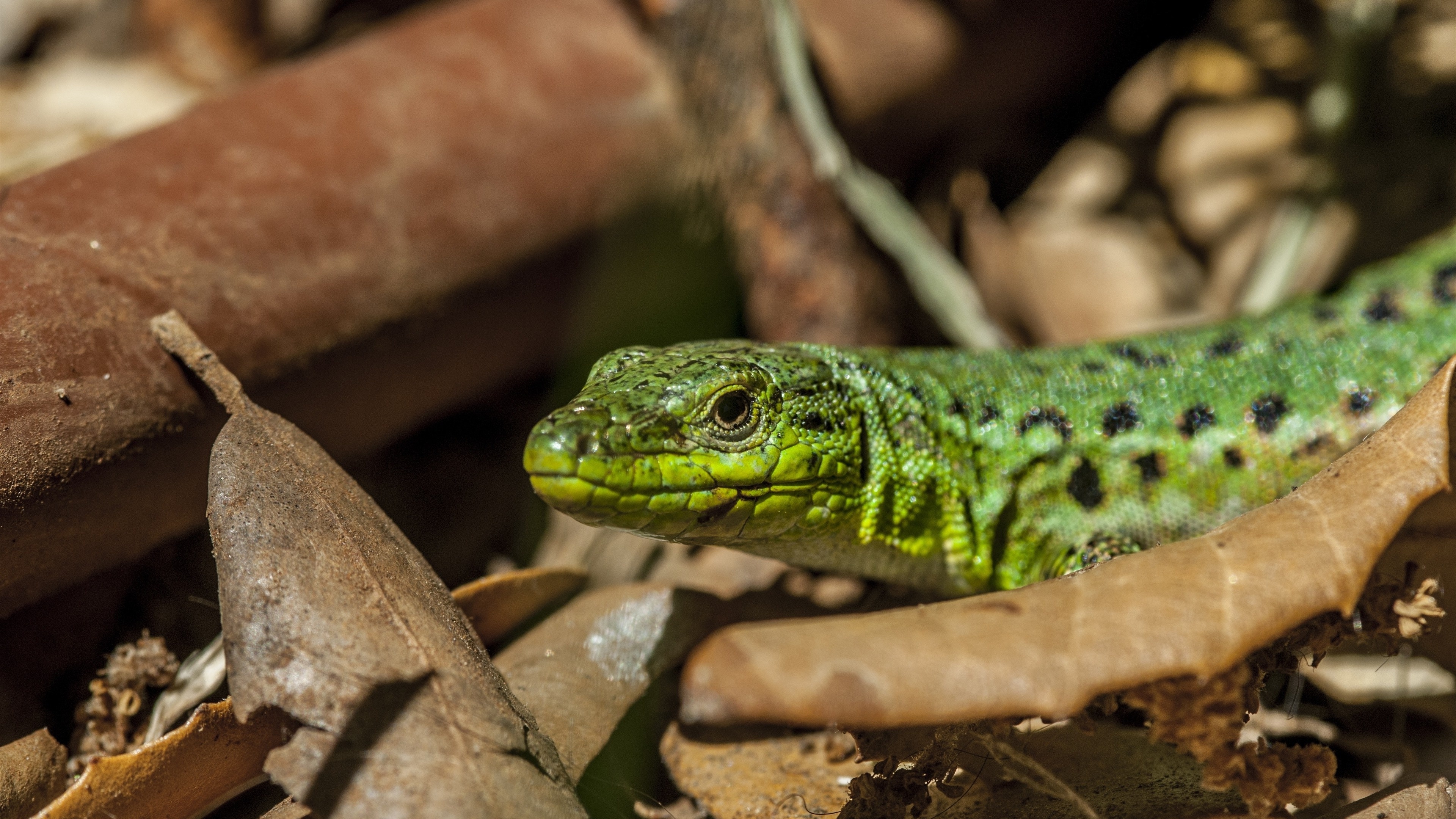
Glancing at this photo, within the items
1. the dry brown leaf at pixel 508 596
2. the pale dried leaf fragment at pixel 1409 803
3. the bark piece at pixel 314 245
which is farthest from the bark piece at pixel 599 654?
the pale dried leaf fragment at pixel 1409 803

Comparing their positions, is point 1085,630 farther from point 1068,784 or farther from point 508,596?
point 508,596

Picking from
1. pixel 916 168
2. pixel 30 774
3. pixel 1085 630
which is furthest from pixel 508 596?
pixel 916 168

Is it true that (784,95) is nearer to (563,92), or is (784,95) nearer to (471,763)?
(563,92)

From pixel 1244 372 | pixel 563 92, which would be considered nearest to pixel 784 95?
pixel 563 92

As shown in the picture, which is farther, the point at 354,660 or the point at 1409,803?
the point at 1409,803

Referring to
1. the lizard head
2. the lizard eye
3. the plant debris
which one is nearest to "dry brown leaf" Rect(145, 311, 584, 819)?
the lizard head

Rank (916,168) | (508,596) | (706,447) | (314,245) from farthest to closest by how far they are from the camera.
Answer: (916,168) < (314,245) < (508,596) < (706,447)

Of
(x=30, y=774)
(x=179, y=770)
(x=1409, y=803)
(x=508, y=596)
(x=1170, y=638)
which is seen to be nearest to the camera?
(x=1170, y=638)
